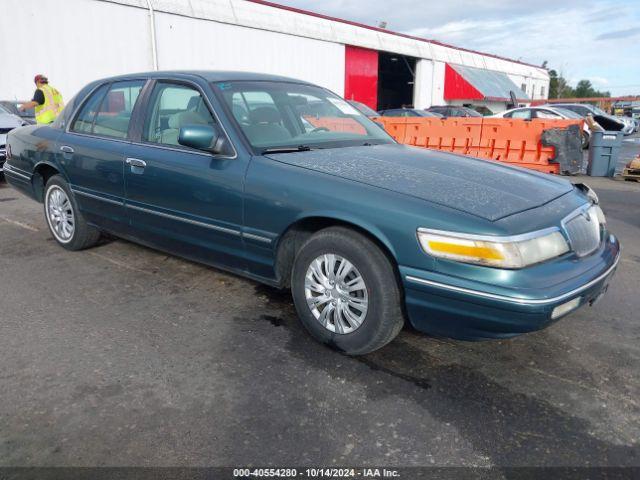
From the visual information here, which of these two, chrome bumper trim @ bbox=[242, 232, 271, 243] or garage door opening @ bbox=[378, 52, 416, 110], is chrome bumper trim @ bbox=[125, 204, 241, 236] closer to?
chrome bumper trim @ bbox=[242, 232, 271, 243]

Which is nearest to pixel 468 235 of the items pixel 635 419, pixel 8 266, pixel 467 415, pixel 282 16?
pixel 467 415

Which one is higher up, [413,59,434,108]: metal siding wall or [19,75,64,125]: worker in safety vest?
[413,59,434,108]: metal siding wall

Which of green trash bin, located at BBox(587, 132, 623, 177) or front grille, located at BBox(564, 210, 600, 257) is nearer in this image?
front grille, located at BBox(564, 210, 600, 257)

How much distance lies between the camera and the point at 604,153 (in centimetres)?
1025

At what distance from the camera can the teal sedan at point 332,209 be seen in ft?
7.98

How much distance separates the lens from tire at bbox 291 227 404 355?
265 cm

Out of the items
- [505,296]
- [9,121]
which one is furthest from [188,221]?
[9,121]

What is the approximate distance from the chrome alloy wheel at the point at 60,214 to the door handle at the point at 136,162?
1161 mm

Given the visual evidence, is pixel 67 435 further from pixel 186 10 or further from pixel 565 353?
pixel 186 10

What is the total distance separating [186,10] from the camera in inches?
735

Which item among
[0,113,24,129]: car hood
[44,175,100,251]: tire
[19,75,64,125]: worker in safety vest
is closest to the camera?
[44,175,100,251]: tire

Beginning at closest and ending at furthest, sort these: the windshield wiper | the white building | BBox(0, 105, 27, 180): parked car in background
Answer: the windshield wiper < BBox(0, 105, 27, 180): parked car in background < the white building

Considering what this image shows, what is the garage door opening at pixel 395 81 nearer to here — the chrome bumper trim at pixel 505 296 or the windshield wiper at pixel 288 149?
the windshield wiper at pixel 288 149

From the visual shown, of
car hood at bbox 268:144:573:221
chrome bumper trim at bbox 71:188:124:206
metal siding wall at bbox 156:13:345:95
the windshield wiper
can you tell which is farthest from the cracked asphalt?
metal siding wall at bbox 156:13:345:95
